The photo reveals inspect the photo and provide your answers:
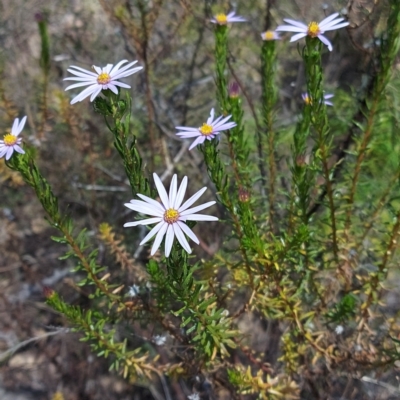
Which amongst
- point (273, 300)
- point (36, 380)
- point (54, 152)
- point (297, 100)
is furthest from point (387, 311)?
point (54, 152)

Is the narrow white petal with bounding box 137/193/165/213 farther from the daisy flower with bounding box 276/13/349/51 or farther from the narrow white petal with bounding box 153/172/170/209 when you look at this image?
the daisy flower with bounding box 276/13/349/51

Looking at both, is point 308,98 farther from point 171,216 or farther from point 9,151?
point 9,151

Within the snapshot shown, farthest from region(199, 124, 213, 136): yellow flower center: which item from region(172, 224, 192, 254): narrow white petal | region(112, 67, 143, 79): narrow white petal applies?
region(172, 224, 192, 254): narrow white petal

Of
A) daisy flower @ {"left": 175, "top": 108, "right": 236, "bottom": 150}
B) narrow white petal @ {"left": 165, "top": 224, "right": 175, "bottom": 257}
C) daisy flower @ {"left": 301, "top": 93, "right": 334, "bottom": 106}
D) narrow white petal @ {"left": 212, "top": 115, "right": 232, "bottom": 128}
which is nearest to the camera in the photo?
narrow white petal @ {"left": 165, "top": 224, "right": 175, "bottom": 257}

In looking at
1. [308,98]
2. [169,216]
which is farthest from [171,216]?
[308,98]

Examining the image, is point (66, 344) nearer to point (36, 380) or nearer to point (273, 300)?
point (36, 380)

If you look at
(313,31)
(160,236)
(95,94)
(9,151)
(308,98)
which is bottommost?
(160,236)
